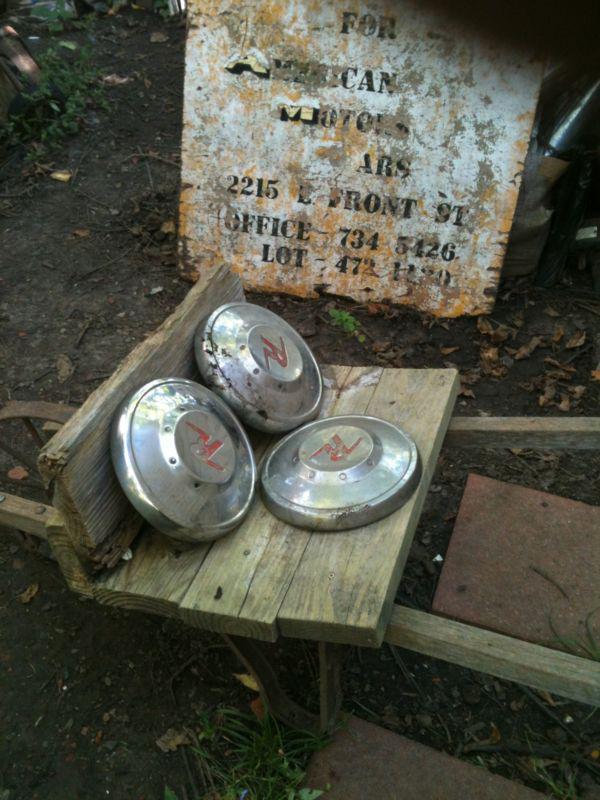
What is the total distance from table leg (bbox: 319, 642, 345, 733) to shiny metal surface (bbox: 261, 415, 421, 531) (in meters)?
0.35

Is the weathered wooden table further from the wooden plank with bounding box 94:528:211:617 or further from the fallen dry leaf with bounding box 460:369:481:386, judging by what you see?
the fallen dry leaf with bounding box 460:369:481:386

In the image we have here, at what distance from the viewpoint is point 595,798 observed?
2.29 meters

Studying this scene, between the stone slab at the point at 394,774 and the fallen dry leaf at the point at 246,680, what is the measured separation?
1.10 ft

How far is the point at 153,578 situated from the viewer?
6.56 feet

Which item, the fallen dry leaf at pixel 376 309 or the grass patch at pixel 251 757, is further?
the fallen dry leaf at pixel 376 309

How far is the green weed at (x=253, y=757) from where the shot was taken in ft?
7.53

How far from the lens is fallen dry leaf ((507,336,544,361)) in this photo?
13.1 ft

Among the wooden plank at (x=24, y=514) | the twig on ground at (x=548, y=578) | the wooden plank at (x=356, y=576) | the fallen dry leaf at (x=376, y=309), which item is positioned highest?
the wooden plank at (x=356, y=576)

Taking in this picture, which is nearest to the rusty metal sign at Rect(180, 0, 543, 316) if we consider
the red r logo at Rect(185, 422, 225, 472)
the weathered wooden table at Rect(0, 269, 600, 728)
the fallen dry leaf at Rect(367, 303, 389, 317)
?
the fallen dry leaf at Rect(367, 303, 389, 317)

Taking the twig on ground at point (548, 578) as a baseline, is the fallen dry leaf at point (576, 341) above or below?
above

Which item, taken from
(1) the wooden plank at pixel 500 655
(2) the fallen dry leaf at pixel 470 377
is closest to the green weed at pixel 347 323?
(2) the fallen dry leaf at pixel 470 377

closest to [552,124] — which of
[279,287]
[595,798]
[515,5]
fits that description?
[515,5]

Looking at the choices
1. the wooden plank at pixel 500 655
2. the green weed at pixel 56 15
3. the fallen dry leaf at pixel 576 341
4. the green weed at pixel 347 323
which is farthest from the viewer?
the green weed at pixel 56 15

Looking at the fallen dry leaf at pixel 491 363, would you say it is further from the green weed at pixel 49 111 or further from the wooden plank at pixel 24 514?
the green weed at pixel 49 111
